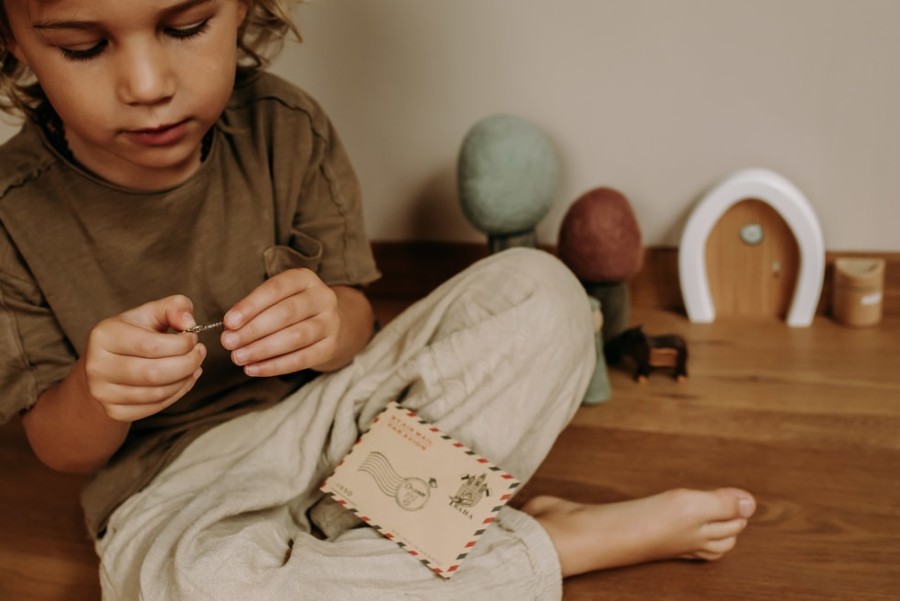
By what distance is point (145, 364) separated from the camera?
70cm

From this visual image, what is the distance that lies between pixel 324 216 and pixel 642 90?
0.50 metres

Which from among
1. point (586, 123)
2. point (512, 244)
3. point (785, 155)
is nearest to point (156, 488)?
point (512, 244)

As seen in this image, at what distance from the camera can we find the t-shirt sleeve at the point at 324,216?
0.96 m

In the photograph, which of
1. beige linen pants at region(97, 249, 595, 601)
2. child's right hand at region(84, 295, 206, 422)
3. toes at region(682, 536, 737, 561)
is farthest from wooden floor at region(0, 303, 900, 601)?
child's right hand at region(84, 295, 206, 422)

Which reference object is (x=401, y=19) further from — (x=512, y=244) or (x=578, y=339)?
(x=578, y=339)

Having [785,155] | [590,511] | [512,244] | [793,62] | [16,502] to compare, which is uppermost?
[793,62]

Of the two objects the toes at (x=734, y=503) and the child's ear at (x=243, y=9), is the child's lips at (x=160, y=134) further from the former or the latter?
the toes at (x=734, y=503)

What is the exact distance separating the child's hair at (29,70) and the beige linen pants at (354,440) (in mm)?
322

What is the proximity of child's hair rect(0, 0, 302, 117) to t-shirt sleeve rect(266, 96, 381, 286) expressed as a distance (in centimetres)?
10

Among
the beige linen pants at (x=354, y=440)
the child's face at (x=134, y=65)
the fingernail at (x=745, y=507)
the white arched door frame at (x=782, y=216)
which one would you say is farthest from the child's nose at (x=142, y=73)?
the white arched door frame at (x=782, y=216)

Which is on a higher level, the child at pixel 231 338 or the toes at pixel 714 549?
the child at pixel 231 338

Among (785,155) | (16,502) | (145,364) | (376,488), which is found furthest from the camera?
(785,155)

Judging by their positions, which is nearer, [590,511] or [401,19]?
[590,511]

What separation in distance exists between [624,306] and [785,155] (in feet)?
0.95
